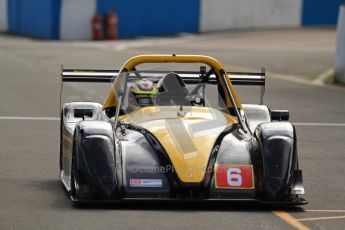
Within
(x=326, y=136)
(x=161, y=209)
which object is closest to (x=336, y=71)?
(x=326, y=136)

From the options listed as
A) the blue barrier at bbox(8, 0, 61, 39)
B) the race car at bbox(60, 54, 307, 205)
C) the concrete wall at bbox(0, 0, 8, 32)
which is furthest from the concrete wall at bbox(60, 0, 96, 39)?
the race car at bbox(60, 54, 307, 205)

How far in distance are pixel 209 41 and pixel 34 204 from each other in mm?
29094

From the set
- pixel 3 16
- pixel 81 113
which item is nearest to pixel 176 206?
pixel 81 113

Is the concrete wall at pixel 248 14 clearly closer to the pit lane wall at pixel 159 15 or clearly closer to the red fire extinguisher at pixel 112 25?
the pit lane wall at pixel 159 15

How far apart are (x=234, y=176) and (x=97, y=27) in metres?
30.0

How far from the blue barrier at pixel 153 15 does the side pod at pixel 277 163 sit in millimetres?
30192

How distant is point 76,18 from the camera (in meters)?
39.4

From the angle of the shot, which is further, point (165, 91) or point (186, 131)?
point (165, 91)

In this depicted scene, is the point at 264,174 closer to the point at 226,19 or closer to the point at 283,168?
the point at 283,168

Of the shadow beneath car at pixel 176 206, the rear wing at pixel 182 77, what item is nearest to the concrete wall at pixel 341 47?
the rear wing at pixel 182 77

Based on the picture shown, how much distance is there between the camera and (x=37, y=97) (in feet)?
67.8

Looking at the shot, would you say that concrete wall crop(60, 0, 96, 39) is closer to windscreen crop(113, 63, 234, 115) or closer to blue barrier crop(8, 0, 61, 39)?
blue barrier crop(8, 0, 61, 39)

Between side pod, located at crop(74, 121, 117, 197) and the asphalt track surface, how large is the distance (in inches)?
8.3

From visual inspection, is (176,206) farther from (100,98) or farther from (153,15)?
(153,15)
